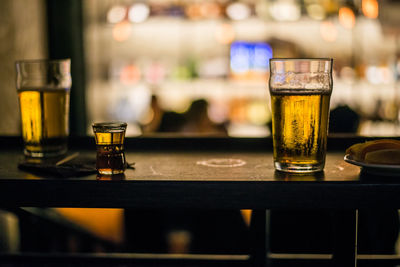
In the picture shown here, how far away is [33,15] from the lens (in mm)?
3119

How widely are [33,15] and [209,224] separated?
1.95 m

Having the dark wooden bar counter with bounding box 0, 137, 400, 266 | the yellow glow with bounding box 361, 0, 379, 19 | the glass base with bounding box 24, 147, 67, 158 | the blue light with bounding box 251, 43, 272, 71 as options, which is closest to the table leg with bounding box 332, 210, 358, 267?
the dark wooden bar counter with bounding box 0, 137, 400, 266

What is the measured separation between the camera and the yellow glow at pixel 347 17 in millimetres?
3529

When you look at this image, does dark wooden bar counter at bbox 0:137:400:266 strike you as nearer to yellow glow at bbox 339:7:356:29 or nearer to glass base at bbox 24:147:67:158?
glass base at bbox 24:147:67:158

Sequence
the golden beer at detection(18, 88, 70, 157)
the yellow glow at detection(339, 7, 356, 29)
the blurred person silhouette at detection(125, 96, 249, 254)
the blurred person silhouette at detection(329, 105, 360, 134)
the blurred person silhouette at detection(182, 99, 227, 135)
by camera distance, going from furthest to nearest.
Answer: the yellow glow at detection(339, 7, 356, 29) → the blurred person silhouette at detection(182, 99, 227, 135) → the blurred person silhouette at detection(329, 105, 360, 134) → the blurred person silhouette at detection(125, 96, 249, 254) → the golden beer at detection(18, 88, 70, 157)

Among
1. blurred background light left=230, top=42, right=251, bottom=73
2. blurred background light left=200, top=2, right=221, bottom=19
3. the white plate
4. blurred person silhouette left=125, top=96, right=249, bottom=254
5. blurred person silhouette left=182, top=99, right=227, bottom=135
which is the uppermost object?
blurred background light left=200, top=2, right=221, bottom=19

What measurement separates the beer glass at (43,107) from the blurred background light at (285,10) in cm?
288

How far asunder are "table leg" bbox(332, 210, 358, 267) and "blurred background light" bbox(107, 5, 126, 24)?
3156 mm

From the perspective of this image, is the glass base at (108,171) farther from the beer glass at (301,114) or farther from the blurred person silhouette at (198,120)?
the blurred person silhouette at (198,120)

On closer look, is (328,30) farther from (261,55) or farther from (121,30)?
(121,30)

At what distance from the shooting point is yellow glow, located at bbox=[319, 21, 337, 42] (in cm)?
365

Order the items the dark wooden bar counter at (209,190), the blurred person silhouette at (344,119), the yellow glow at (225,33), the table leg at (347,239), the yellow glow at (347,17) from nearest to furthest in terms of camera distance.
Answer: the dark wooden bar counter at (209,190)
the table leg at (347,239)
the blurred person silhouette at (344,119)
the yellow glow at (347,17)
the yellow glow at (225,33)

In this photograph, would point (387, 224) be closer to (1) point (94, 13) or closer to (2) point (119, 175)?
(2) point (119, 175)

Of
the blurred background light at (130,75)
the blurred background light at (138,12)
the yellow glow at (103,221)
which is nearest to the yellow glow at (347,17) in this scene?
the blurred background light at (138,12)
